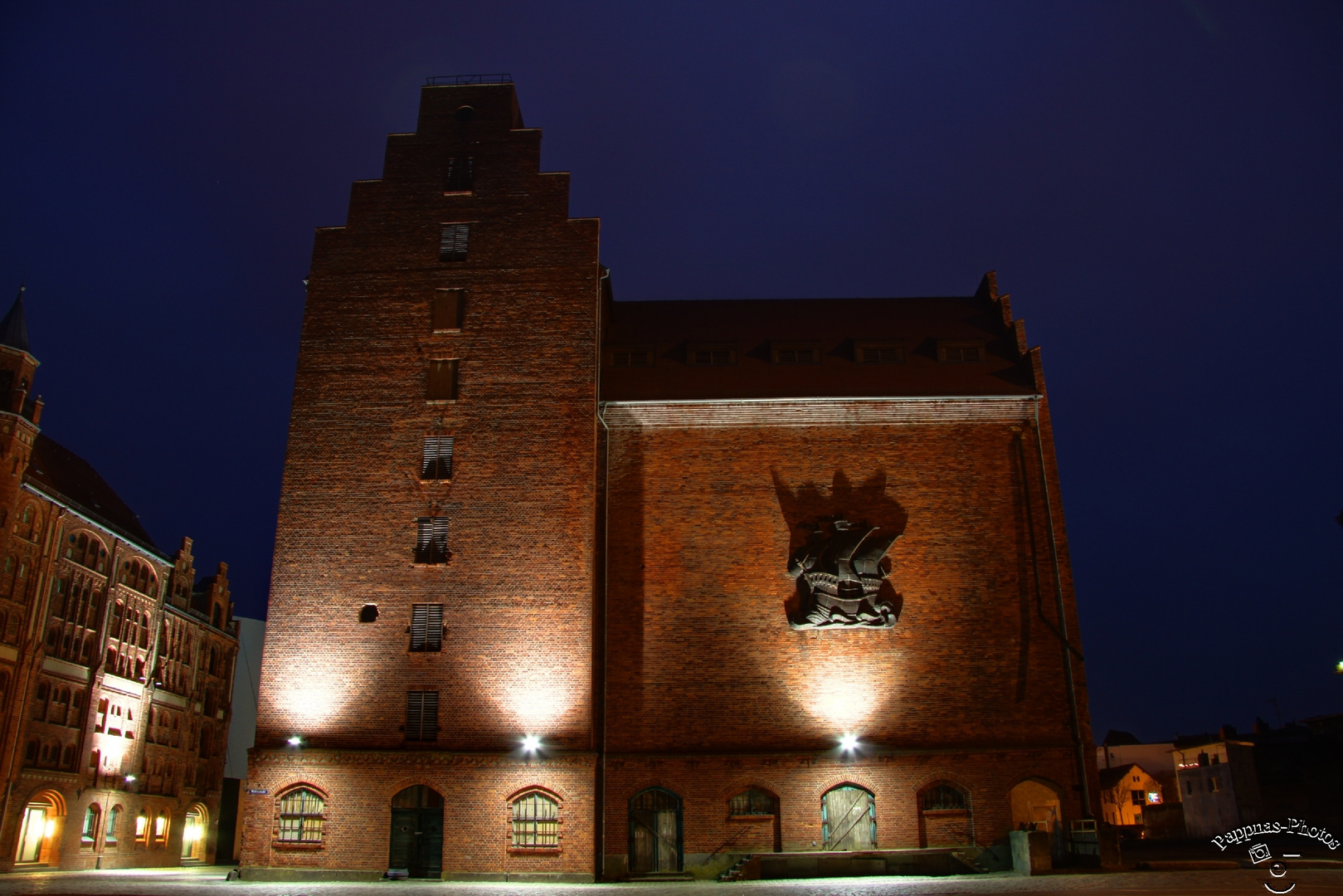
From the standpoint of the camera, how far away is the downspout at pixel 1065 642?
27.4 metres

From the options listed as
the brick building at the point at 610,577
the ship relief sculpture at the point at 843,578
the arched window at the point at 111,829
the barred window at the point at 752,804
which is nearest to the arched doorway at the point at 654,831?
the brick building at the point at 610,577

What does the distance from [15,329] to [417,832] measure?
34.4 meters

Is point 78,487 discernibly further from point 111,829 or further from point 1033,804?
point 1033,804

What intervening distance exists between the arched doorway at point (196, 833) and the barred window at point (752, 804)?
42145 millimetres

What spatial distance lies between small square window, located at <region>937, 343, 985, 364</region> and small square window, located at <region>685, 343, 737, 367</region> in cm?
704

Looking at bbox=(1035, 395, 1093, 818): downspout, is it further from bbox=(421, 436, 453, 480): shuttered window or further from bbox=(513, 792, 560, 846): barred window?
bbox=(421, 436, 453, 480): shuttered window

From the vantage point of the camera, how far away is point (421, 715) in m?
27.3

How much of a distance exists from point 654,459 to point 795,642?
283 inches

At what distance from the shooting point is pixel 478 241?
32.3 m

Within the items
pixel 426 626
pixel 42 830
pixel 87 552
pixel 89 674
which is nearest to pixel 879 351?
pixel 426 626

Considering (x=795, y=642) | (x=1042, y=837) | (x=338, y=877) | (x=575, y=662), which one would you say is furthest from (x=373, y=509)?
(x=1042, y=837)

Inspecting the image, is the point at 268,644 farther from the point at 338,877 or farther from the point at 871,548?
the point at 871,548

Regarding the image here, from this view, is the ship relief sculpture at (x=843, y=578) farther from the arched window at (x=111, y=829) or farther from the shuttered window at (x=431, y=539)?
the arched window at (x=111, y=829)

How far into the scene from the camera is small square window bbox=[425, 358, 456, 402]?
100ft
